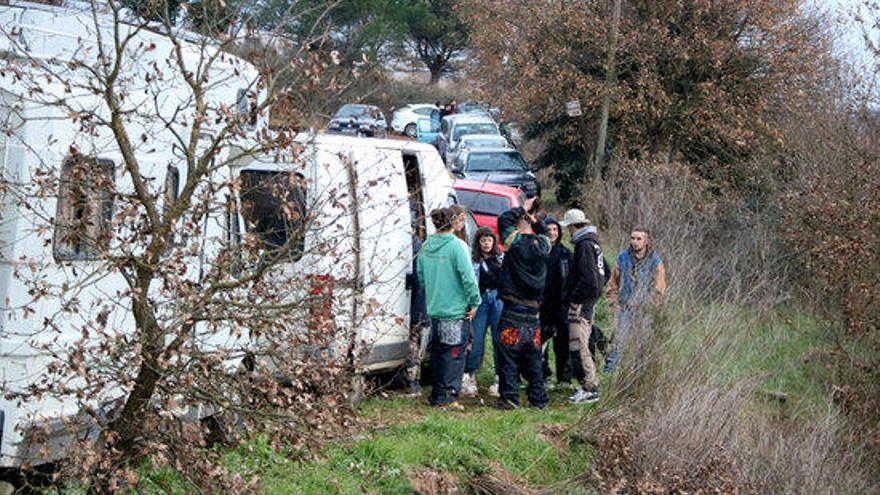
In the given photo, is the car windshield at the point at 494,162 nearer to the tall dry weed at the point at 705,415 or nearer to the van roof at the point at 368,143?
the tall dry weed at the point at 705,415

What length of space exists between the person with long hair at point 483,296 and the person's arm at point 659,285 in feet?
4.49

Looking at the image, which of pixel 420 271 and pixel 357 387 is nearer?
pixel 357 387

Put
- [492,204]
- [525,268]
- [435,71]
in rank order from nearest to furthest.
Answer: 1. [525,268]
2. [492,204]
3. [435,71]

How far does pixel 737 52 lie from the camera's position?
26172 mm

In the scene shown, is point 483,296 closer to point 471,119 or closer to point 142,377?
point 142,377

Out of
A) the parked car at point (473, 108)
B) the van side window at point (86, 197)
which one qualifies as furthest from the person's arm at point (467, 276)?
the parked car at point (473, 108)

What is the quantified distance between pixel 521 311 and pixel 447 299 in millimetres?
748

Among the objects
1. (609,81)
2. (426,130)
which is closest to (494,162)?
(609,81)

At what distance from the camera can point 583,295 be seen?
1035cm

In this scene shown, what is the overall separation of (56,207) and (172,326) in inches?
54.2

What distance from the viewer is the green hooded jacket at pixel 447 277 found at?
9531 mm

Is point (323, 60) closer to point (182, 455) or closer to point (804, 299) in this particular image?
point (182, 455)

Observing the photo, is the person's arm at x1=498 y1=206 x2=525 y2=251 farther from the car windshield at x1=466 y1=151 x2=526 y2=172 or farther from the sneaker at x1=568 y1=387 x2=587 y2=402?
the car windshield at x1=466 y1=151 x2=526 y2=172

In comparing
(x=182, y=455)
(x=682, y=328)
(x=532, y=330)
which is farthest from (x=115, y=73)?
(x=682, y=328)
